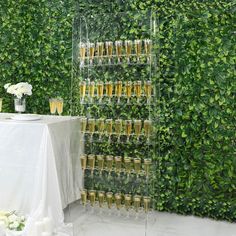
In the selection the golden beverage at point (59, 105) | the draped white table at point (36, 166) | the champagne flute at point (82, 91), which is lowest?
the draped white table at point (36, 166)

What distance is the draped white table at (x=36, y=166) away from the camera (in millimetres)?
3193

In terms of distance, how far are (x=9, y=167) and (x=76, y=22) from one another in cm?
152

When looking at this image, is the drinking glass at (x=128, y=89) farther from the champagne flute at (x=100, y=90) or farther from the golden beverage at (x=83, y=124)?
the golden beverage at (x=83, y=124)

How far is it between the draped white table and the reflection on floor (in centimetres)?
20

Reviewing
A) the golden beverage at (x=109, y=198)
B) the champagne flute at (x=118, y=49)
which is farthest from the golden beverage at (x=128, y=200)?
the champagne flute at (x=118, y=49)

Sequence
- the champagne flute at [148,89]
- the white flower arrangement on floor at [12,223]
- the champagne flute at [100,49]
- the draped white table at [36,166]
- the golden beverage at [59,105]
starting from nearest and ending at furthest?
the white flower arrangement on floor at [12,223] < the draped white table at [36,166] < the champagne flute at [148,89] < the champagne flute at [100,49] < the golden beverage at [59,105]

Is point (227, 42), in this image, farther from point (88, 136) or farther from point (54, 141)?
point (54, 141)

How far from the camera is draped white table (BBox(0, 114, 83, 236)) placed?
126 inches

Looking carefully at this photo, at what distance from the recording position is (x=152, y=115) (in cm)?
341

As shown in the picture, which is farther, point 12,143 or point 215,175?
point 215,175

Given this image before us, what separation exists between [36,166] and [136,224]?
1068mm

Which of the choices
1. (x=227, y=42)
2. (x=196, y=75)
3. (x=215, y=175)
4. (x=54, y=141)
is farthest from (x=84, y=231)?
(x=227, y=42)

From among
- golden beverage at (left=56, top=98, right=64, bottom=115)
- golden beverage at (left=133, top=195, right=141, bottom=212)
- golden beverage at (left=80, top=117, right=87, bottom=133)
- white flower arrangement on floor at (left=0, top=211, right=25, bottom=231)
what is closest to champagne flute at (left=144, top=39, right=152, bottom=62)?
golden beverage at (left=80, top=117, right=87, bottom=133)

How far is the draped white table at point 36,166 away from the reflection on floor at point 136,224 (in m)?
0.20
